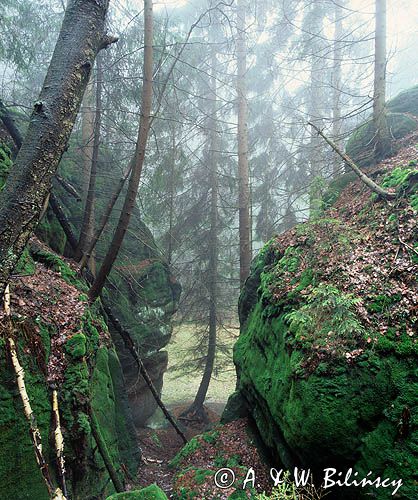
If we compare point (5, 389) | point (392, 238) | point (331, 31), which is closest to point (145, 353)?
point (5, 389)

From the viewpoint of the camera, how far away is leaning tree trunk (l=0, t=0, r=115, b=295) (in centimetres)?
337

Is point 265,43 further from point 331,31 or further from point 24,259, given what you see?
point 24,259

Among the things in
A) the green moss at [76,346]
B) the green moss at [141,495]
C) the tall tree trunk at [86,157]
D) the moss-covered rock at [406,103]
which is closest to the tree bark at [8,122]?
the tall tree trunk at [86,157]

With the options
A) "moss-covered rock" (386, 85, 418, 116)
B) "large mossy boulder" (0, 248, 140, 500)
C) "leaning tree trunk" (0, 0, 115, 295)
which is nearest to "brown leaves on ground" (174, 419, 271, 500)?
"large mossy boulder" (0, 248, 140, 500)

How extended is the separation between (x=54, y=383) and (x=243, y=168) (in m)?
9.93

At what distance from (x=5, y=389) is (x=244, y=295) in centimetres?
651

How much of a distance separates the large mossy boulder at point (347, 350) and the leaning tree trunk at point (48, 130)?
3837mm

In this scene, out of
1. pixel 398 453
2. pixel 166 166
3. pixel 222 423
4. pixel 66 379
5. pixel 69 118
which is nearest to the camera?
pixel 398 453

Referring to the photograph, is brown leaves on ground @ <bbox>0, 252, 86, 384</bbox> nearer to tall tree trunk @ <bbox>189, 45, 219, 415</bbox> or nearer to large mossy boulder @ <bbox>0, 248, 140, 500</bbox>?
large mossy boulder @ <bbox>0, 248, 140, 500</bbox>

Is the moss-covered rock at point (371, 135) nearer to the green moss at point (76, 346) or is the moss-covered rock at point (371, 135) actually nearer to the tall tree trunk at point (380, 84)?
the tall tree trunk at point (380, 84)

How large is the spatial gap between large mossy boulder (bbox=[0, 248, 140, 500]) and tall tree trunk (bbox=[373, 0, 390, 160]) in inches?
329

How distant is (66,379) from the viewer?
4.90m

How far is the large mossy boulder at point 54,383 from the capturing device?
3.88m

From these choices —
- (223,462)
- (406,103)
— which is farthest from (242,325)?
(406,103)
